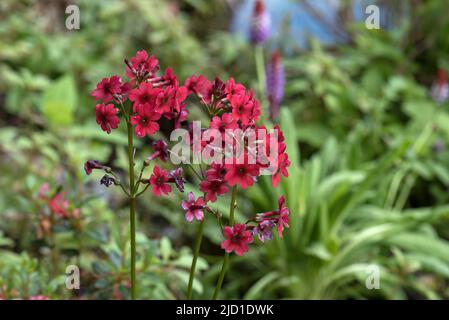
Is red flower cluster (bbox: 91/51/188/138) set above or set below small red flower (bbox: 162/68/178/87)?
below

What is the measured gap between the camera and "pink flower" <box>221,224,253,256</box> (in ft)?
3.24

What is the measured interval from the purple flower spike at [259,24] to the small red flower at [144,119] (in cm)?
168

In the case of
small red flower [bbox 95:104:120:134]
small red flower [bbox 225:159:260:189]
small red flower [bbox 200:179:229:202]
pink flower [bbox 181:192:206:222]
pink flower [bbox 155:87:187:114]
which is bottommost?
pink flower [bbox 181:192:206:222]

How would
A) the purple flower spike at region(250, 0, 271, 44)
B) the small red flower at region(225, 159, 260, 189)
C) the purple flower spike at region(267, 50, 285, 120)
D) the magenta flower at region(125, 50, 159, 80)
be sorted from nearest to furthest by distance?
the small red flower at region(225, 159, 260, 189) → the magenta flower at region(125, 50, 159, 80) → the purple flower spike at region(267, 50, 285, 120) → the purple flower spike at region(250, 0, 271, 44)

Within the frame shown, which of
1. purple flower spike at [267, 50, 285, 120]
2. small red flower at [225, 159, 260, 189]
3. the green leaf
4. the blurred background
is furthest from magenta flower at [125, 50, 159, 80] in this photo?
purple flower spike at [267, 50, 285, 120]

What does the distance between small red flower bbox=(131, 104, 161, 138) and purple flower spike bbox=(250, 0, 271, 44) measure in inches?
66.2

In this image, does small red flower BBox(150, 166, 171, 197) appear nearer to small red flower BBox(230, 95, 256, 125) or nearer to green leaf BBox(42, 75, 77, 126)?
small red flower BBox(230, 95, 256, 125)

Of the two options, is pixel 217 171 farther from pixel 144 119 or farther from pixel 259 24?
pixel 259 24

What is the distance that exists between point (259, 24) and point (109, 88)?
1668 millimetres

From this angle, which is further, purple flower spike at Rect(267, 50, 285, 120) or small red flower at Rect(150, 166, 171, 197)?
purple flower spike at Rect(267, 50, 285, 120)

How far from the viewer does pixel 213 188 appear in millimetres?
988

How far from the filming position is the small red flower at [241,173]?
0.95 meters

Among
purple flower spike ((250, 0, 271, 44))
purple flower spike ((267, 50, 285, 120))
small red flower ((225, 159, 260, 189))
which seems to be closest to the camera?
small red flower ((225, 159, 260, 189))
